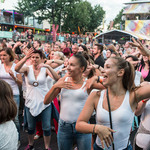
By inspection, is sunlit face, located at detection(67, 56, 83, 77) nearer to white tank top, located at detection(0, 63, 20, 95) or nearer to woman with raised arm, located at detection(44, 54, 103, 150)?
woman with raised arm, located at detection(44, 54, 103, 150)

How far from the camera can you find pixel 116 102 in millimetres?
2105

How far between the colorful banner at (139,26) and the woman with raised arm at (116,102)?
1537 inches

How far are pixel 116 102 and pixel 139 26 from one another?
39.9 m

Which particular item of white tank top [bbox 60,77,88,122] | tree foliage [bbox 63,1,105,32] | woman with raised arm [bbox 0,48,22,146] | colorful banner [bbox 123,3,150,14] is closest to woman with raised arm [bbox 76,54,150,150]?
white tank top [bbox 60,77,88,122]

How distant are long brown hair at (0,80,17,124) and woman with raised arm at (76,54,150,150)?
0.64 meters

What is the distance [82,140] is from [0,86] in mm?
1433

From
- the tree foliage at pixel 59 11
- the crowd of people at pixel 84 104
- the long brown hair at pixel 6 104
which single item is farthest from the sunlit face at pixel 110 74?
the tree foliage at pixel 59 11

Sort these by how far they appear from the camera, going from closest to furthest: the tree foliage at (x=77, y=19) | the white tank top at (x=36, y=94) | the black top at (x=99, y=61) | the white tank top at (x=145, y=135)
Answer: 1. the white tank top at (x=145, y=135)
2. the white tank top at (x=36, y=94)
3. the black top at (x=99, y=61)
4. the tree foliage at (x=77, y=19)

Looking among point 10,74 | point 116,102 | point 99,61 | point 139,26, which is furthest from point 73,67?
point 139,26

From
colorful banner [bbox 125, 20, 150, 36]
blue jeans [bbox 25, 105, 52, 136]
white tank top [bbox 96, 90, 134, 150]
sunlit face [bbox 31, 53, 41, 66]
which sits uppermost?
colorful banner [bbox 125, 20, 150, 36]

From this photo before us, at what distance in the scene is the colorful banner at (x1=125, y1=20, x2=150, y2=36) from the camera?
3833 centimetres

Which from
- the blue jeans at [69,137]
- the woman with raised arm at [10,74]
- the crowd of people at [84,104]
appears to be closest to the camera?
the crowd of people at [84,104]

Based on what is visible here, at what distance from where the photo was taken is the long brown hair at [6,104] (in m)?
1.92

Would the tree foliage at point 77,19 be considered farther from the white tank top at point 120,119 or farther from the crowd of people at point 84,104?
the white tank top at point 120,119
